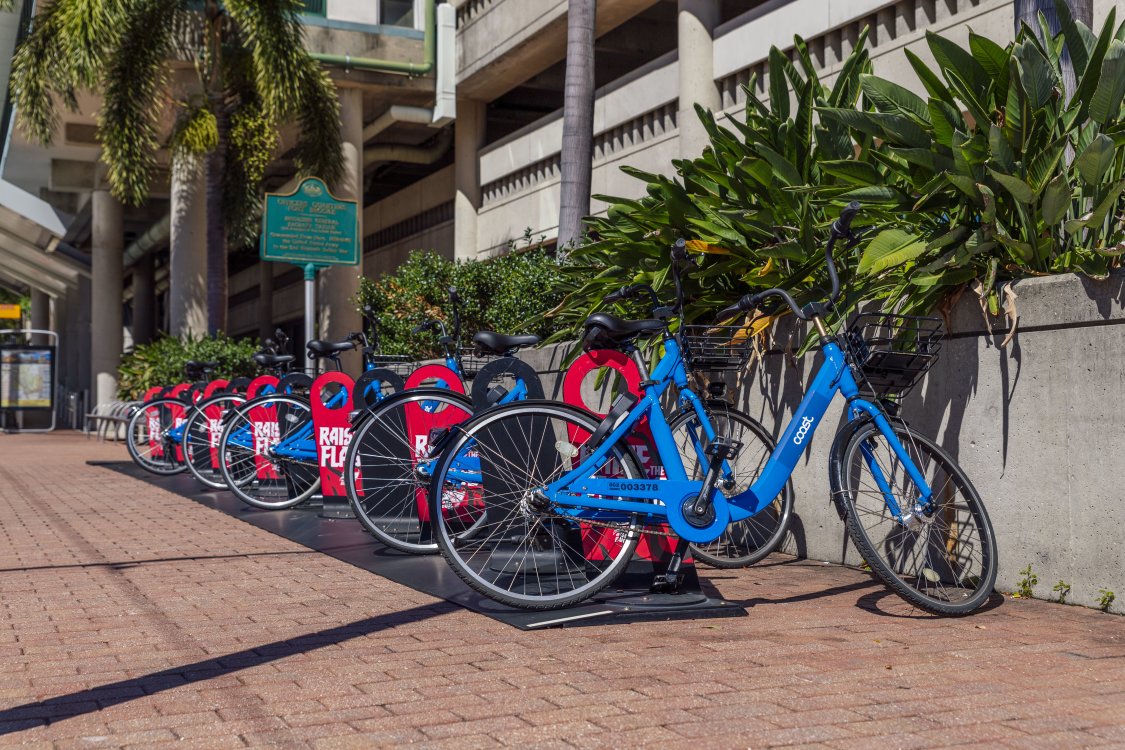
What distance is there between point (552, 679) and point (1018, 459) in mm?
2637

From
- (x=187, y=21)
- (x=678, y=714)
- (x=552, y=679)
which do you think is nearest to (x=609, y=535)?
(x=552, y=679)

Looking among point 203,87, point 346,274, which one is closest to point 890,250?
point 203,87

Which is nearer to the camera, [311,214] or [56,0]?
[311,214]

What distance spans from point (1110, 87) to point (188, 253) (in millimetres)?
22019

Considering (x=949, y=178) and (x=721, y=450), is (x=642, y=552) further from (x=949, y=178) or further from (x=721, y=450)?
(x=949, y=178)

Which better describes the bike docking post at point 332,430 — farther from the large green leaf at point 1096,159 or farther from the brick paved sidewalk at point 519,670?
the large green leaf at point 1096,159

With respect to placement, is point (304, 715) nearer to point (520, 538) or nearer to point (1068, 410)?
point (520, 538)

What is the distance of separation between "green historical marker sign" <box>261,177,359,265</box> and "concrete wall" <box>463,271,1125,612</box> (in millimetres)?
9879

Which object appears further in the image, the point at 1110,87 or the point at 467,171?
the point at 467,171

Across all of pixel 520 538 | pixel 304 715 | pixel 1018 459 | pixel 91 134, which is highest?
pixel 91 134

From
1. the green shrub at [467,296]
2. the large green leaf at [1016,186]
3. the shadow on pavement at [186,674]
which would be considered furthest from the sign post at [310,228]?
the large green leaf at [1016,186]

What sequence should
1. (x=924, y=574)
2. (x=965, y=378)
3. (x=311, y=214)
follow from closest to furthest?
1. (x=924, y=574)
2. (x=965, y=378)
3. (x=311, y=214)

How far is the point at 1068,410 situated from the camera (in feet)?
17.5

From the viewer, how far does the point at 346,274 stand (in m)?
23.8
